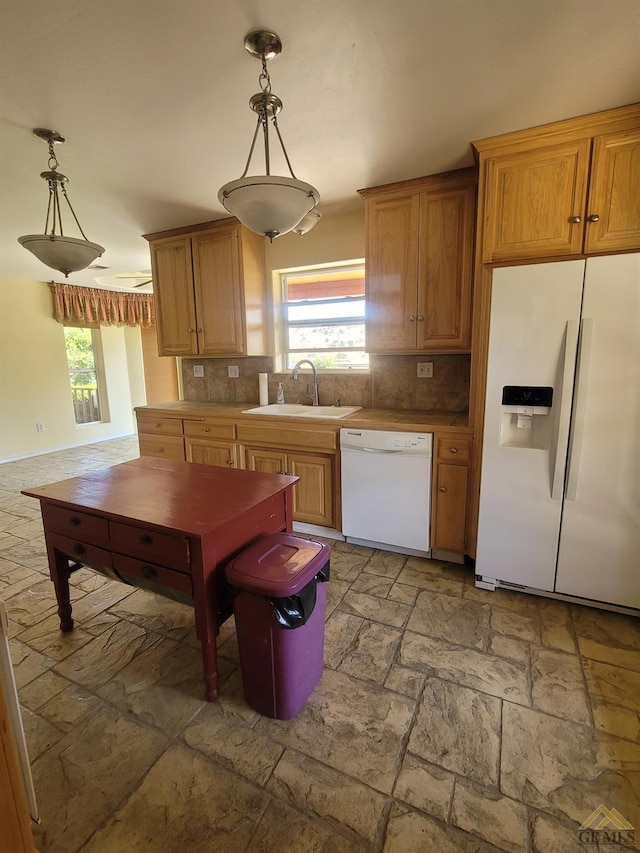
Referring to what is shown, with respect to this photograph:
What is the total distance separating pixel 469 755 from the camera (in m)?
1.36

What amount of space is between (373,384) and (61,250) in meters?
2.22

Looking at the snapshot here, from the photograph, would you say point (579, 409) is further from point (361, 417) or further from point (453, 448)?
point (361, 417)

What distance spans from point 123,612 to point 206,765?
3.65 ft

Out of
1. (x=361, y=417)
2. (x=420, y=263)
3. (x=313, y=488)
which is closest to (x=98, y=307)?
(x=313, y=488)

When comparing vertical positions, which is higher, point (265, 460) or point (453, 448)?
point (453, 448)

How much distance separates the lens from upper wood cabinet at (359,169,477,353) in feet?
8.21

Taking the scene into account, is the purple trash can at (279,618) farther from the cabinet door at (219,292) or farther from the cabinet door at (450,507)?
the cabinet door at (219,292)

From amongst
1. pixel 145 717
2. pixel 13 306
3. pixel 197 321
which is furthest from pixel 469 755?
pixel 13 306

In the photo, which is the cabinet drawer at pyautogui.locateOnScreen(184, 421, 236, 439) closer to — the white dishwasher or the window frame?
the window frame

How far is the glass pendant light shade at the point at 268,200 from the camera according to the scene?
4.64 feet

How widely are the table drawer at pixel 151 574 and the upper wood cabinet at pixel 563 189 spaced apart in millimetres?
2160

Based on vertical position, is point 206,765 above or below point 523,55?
below

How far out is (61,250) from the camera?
210cm

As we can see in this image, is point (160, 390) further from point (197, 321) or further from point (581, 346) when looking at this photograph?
point (581, 346)
